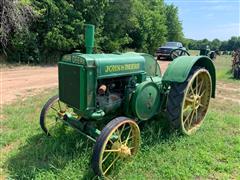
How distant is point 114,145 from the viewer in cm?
309

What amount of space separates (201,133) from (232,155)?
26.6 inches

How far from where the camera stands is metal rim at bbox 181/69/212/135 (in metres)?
4.29

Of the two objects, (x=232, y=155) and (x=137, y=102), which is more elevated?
(x=137, y=102)

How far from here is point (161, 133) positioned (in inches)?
162

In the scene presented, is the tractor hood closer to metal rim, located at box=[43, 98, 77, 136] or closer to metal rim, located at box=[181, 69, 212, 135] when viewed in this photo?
metal rim, located at box=[43, 98, 77, 136]

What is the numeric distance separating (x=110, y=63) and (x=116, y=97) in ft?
1.66

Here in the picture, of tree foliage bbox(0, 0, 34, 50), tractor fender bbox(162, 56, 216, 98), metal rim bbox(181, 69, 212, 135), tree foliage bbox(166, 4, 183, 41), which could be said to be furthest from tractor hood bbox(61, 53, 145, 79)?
tree foliage bbox(166, 4, 183, 41)

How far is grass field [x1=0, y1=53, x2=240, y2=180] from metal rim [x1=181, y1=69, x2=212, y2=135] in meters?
0.16

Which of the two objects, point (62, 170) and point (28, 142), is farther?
point (28, 142)

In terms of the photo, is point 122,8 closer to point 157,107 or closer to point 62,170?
point 157,107

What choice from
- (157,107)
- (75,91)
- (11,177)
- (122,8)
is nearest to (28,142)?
(11,177)

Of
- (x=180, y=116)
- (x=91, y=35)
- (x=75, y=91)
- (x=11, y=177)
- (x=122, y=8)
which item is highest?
(x=122, y=8)

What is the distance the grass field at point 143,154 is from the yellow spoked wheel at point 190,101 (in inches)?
7.4

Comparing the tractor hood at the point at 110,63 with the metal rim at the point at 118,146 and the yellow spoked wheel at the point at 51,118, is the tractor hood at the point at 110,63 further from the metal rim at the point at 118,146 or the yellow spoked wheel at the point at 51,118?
the yellow spoked wheel at the point at 51,118
